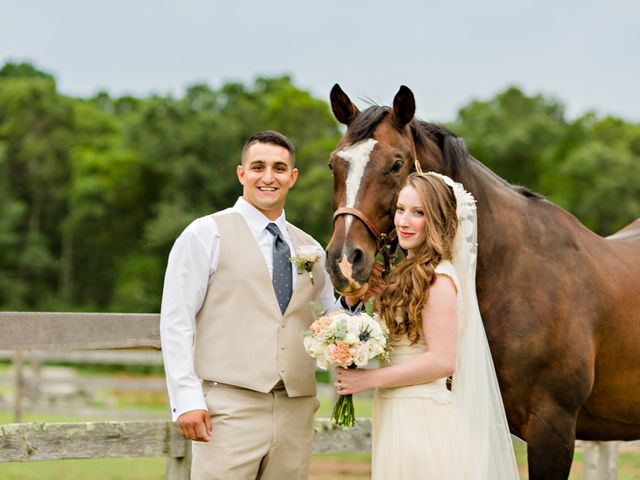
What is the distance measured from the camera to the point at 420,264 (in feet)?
11.2

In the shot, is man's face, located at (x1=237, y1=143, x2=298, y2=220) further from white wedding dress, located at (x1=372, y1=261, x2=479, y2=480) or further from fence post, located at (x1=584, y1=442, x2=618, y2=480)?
fence post, located at (x1=584, y1=442, x2=618, y2=480)

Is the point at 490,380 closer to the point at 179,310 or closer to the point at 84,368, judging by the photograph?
the point at 179,310

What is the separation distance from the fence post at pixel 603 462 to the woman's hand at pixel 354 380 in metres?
3.15

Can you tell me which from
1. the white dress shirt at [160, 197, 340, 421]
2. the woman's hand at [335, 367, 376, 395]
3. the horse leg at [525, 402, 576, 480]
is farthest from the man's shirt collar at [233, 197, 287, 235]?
the horse leg at [525, 402, 576, 480]

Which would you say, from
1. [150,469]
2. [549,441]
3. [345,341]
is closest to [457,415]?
[345,341]

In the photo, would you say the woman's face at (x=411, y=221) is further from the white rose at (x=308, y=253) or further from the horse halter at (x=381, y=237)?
the white rose at (x=308, y=253)

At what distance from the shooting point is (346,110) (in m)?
4.10

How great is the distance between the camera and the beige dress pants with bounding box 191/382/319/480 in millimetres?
3432

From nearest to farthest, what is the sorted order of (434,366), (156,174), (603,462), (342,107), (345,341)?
(345,341)
(434,366)
(342,107)
(603,462)
(156,174)

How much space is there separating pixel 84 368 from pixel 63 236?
1348 centimetres

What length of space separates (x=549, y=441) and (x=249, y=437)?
1523 mm

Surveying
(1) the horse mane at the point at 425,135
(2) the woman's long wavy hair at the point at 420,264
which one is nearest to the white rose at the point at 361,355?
(2) the woman's long wavy hair at the point at 420,264

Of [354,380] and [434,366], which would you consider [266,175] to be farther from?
[434,366]

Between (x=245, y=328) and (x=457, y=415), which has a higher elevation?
(x=245, y=328)
